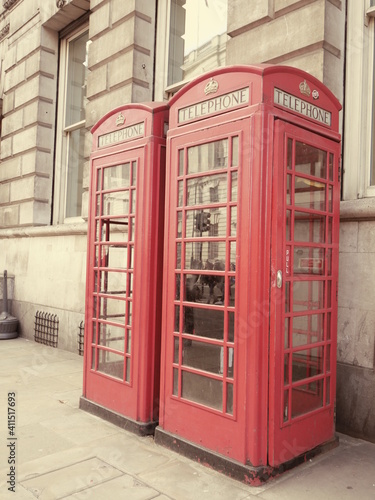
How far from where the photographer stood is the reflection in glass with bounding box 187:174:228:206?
3.24 meters

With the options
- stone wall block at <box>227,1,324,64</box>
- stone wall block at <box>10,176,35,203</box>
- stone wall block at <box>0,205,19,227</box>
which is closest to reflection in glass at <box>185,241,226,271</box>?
stone wall block at <box>227,1,324,64</box>

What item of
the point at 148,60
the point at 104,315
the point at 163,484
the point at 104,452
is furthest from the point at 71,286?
the point at 163,484

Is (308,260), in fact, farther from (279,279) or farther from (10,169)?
(10,169)

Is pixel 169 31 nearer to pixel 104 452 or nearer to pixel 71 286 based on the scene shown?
pixel 71 286

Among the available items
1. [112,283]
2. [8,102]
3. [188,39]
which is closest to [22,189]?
[8,102]

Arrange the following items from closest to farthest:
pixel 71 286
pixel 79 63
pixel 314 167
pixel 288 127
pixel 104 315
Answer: pixel 288 127 → pixel 314 167 → pixel 104 315 → pixel 71 286 → pixel 79 63

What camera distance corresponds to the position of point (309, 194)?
11.2 ft

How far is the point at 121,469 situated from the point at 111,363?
1.16 metres

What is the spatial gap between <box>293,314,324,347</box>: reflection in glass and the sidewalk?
0.87 meters

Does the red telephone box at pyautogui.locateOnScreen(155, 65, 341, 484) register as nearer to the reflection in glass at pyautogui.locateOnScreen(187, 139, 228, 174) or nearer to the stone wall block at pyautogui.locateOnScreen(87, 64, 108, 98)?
the reflection in glass at pyautogui.locateOnScreen(187, 139, 228, 174)

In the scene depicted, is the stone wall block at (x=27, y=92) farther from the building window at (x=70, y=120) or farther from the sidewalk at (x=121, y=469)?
the sidewalk at (x=121, y=469)

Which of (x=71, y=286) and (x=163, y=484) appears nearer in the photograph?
(x=163, y=484)

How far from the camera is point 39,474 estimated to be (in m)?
3.08

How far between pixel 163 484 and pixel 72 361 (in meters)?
3.89
